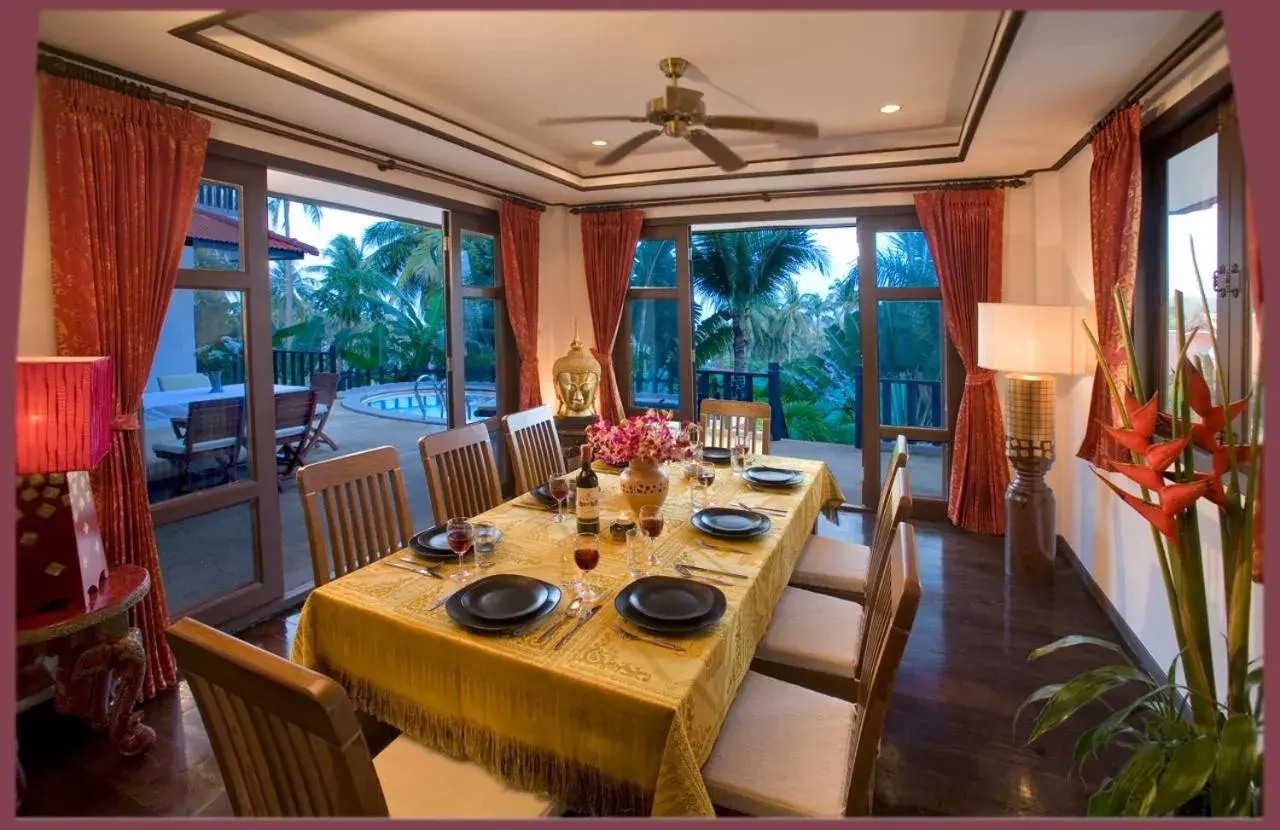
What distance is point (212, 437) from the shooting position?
3129mm

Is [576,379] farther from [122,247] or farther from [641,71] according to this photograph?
[122,247]

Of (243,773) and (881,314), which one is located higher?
(881,314)

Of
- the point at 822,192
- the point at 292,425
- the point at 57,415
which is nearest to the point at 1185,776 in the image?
the point at 57,415

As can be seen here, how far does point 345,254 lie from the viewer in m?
9.79

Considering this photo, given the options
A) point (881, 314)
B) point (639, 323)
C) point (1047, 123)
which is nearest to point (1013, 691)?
point (1047, 123)

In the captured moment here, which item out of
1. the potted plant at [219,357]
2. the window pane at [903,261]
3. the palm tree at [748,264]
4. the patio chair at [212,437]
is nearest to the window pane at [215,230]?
the potted plant at [219,357]

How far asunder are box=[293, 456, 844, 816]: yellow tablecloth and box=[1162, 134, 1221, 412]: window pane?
183cm

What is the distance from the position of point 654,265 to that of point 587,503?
11.5ft

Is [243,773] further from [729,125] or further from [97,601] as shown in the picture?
[729,125]

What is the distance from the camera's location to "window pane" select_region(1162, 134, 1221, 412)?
2.26 m

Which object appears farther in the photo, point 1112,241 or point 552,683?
point 1112,241

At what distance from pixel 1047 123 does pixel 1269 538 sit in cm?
269

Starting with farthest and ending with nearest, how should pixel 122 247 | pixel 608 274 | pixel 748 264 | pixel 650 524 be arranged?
pixel 748 264, pixel 608 274, pixel 122 247, pixel 650 524

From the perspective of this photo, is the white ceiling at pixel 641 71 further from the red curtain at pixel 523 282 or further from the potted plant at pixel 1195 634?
the potted plant at pixel 1195 634
